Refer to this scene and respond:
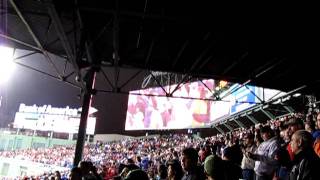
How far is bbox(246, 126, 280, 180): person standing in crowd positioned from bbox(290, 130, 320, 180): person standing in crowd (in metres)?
1.68

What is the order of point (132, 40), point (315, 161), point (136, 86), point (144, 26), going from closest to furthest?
point (315, 161) → point (144, 26) → point (132, 40) → point (136, 86)

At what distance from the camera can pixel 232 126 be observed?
28.0 m

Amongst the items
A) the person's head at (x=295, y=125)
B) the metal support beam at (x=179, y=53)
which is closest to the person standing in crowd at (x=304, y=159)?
the person's head at (x=295, y=125)

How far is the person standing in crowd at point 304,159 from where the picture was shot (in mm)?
4117

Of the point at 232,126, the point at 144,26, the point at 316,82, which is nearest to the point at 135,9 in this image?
the point at 144,26

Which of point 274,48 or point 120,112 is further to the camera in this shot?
point 120,112

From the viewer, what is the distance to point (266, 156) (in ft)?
20.5

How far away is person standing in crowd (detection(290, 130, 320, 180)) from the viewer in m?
4.12

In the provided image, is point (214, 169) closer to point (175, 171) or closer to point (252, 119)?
point (175, 171)

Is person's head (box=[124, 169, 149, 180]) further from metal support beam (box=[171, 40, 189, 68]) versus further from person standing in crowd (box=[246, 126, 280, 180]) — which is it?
metal support beam (box=[171, 40, 189, 68])

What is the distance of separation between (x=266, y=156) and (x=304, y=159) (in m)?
2.05

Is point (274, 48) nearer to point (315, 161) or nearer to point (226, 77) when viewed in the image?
point (226, 77)

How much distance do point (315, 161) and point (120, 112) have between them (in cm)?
4388

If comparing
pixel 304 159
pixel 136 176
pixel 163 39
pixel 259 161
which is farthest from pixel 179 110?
pixel 136 176
